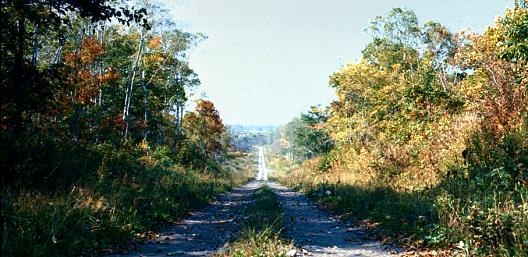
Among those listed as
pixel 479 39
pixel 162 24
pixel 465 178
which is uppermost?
pixel 162 24

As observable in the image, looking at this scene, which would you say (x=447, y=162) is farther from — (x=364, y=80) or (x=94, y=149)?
(x=364, y=80)

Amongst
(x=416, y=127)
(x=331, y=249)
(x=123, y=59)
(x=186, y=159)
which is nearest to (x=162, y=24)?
(x=123, y=59)

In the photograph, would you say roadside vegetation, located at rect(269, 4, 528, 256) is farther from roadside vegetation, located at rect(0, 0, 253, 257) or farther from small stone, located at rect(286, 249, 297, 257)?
roadside vegetation, located at rect(0, 0, 253, 257)

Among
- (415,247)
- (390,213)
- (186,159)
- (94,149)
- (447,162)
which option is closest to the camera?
(415,247)

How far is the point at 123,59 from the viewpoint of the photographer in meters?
35.2

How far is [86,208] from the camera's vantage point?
337 inches

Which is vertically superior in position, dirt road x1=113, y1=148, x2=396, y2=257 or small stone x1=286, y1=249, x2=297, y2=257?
small stone x1=286, y1=249, x2=297, y2=257

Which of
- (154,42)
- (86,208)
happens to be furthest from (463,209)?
(154,42)

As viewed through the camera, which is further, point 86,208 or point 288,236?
point 288,236

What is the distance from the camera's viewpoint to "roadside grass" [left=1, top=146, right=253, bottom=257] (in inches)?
269

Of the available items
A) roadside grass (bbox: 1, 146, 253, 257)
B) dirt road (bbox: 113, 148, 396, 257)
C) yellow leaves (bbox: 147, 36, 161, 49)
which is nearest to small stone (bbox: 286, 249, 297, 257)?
dirt road (bbox: 113, 148, 396, 257)

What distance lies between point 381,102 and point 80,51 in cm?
2435

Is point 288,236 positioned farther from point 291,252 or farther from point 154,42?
point 154,42

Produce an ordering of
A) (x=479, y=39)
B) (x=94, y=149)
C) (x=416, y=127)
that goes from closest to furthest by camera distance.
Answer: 1. (x=94, y=149)
2. (x=416, y=127)
3. (x=479, y=39)
